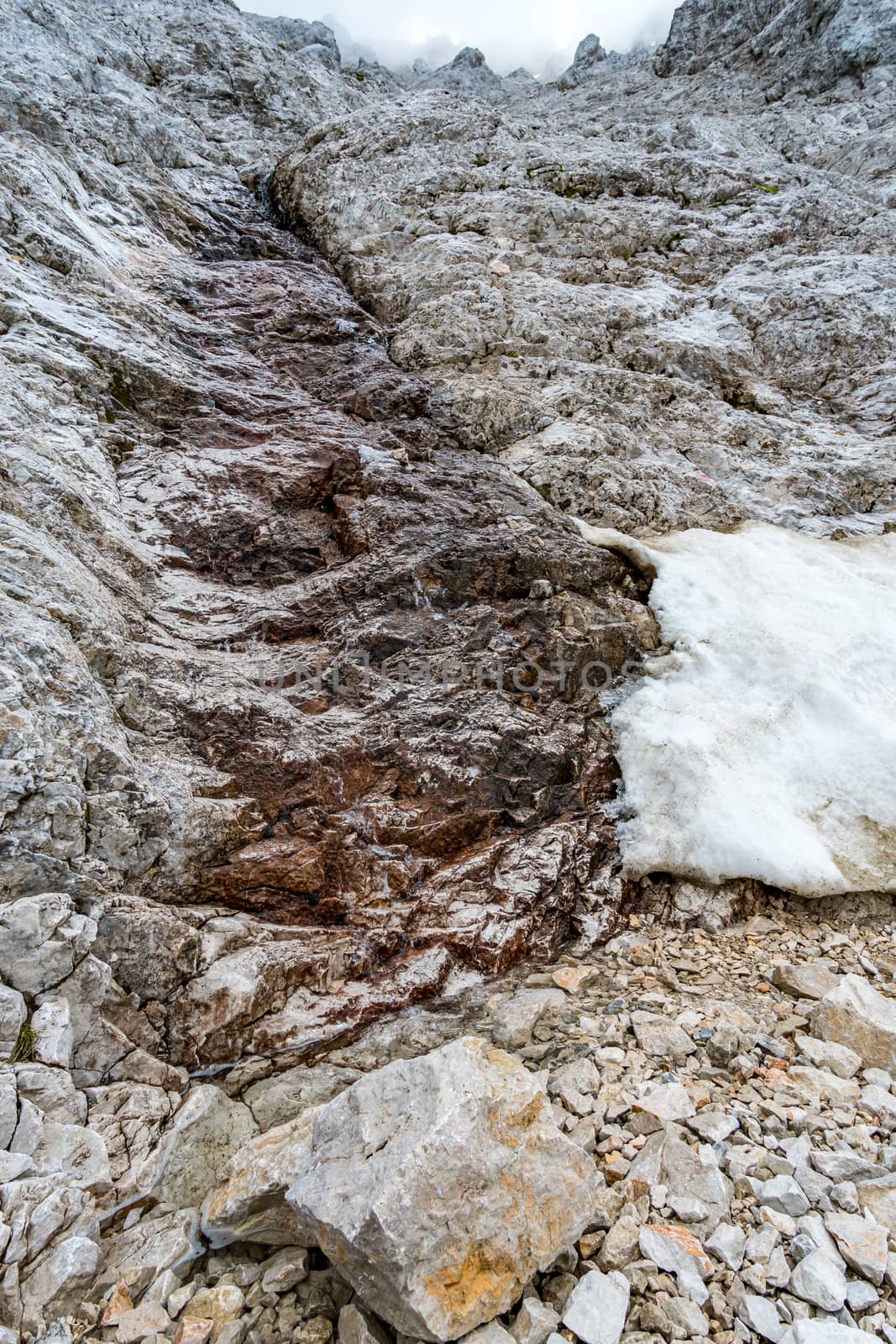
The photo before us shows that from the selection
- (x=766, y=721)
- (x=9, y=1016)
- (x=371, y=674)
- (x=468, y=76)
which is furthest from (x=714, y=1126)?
(x=468, y=76)

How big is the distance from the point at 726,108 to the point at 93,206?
26.4 meters

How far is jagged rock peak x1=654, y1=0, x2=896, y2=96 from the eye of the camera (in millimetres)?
23891

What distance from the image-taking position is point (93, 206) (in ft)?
44.2

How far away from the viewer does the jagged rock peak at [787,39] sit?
78.4 ft

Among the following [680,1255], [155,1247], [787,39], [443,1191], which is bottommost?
[155,1247]

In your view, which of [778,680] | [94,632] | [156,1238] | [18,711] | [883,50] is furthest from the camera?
[883,50]

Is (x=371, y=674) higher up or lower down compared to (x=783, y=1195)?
higher up

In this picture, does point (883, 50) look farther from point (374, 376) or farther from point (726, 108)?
point (374, 376)

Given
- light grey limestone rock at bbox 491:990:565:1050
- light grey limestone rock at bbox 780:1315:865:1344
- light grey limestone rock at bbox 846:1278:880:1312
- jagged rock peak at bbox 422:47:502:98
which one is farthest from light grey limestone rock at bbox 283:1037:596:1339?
jagged rock peak at bbox 422:47:502:98

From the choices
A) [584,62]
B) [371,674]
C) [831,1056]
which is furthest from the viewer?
[584,62]

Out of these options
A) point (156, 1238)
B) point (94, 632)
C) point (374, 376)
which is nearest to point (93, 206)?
point (374, 376)

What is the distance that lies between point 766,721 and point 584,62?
162ft

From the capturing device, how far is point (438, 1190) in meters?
3.20

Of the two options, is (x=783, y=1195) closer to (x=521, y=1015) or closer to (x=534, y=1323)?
(x=534, y=1323)
